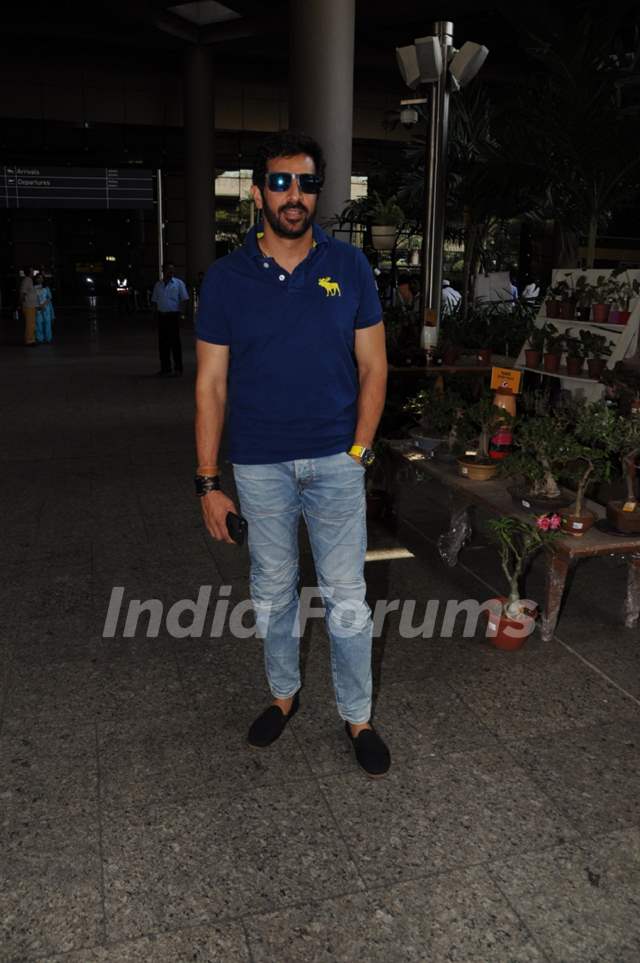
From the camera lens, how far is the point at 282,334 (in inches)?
98.7

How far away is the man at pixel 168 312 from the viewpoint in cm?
1170

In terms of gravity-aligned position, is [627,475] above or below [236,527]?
below

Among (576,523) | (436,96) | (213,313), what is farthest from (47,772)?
(436,96)

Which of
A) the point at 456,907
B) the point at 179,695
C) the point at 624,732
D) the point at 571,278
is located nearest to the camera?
the point at 456,907

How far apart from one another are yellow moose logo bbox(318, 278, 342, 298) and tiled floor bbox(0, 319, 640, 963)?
157 centimetres

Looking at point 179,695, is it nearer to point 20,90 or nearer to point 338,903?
point 338,903

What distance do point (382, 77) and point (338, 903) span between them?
23.8 meters

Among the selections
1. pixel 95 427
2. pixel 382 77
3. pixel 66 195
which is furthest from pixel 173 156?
pixel 95 427

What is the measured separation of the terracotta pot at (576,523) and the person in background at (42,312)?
14671mm

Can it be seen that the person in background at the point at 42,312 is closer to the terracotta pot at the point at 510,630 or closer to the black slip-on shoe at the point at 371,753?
the terracotta pot at the point at 510,630

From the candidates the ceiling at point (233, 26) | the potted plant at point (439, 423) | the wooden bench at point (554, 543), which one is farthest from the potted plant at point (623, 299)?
the ceiling at point (233, 26)

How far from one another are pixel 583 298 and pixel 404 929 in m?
5.03

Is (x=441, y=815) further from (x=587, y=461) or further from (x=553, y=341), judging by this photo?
(x=553, y=341)

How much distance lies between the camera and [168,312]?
1177 cm
